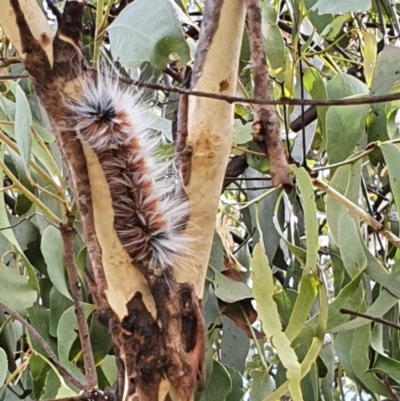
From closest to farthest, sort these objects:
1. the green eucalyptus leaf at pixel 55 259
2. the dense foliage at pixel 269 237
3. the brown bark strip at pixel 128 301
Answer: the brown bark strip at pixel 128 301
the dense foliage at pixel 269 237
the green eucalyptus leaf at pixel 55 259

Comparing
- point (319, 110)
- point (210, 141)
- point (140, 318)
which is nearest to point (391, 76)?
point (319, 110)

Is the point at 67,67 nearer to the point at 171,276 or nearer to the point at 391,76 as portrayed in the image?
the point at 171,276

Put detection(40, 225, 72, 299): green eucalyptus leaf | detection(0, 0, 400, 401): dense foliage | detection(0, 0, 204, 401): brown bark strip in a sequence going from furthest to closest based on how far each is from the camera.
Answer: detection(40, 225, 72, 299): green eucalyptus leaf
detection(0, 0, 400, 401): dense foliage
detection(0, 0, 204, 401): brown bark strip

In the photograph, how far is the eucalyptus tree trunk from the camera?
0.45m

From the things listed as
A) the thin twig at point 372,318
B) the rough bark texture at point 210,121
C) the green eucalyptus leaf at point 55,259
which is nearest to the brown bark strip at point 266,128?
the rough bark texture at point 210,121

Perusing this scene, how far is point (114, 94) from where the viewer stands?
0.52 metres

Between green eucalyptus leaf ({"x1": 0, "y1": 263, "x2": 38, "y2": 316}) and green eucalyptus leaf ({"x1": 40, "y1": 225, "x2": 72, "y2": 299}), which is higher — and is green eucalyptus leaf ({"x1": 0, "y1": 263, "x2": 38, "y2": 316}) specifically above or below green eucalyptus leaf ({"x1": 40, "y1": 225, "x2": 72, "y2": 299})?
below

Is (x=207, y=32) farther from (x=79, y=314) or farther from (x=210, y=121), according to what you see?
(x=79, y=314)

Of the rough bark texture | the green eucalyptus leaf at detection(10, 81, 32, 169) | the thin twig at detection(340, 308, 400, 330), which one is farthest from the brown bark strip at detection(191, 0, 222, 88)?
the thin twig at detection(340, 308, 400, 330)

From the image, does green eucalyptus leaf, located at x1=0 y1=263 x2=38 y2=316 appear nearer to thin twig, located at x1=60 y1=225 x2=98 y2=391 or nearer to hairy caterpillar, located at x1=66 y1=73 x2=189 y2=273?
thin twig, located at x1=60 y1=225 x2=98 y2=391

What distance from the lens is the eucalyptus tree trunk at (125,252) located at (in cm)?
45

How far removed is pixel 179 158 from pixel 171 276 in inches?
3.4

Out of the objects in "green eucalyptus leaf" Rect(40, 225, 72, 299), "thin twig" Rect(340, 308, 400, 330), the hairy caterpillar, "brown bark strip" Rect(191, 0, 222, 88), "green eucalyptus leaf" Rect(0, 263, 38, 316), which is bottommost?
"thin twig" Rect(340, 308, 400, 330)

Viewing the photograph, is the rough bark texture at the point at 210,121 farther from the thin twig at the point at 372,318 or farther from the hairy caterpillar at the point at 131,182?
the thin twig at the point at 372,318
